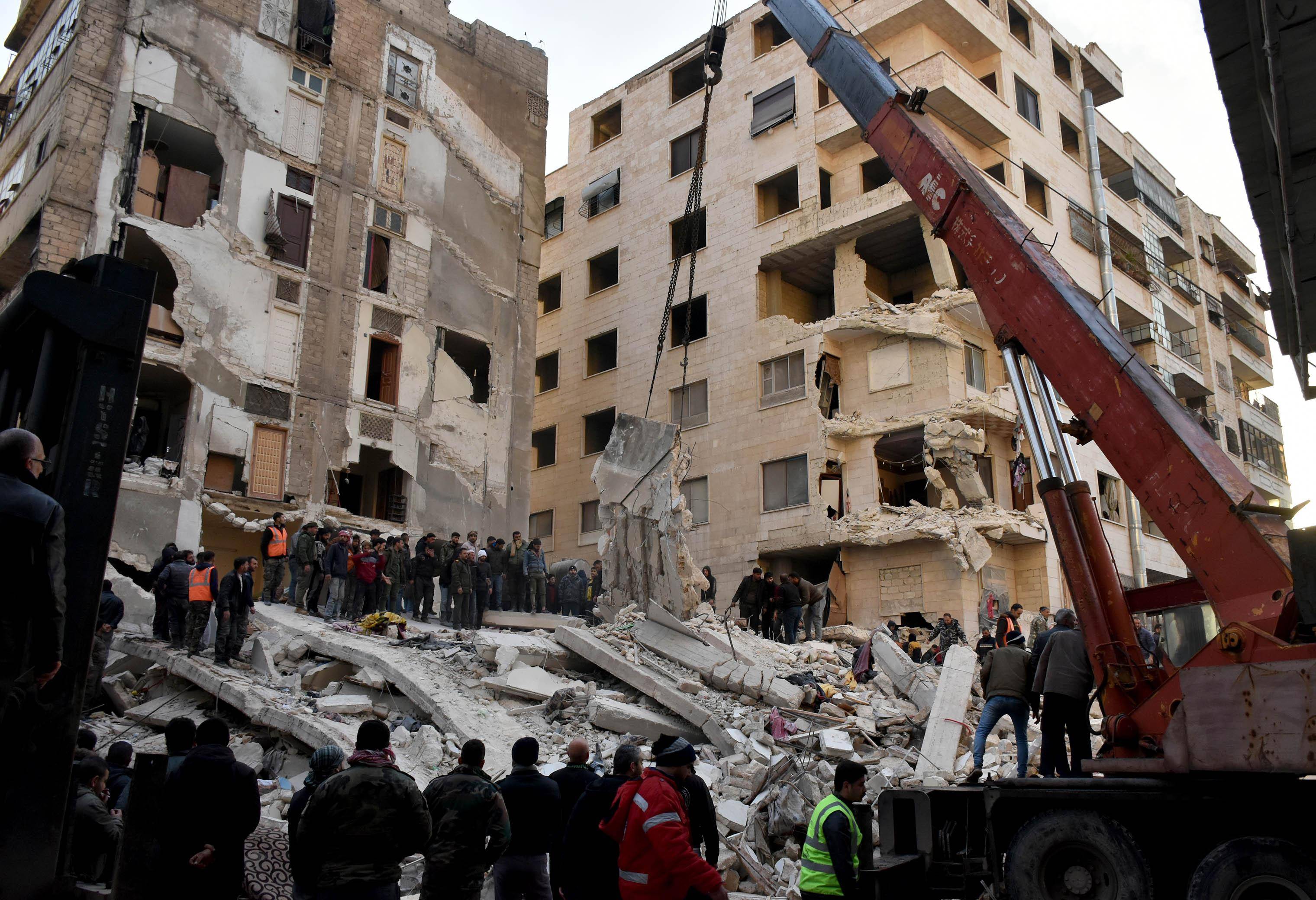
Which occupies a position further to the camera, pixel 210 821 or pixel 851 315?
pixel 851 315

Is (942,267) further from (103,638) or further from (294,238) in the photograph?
(103,638)

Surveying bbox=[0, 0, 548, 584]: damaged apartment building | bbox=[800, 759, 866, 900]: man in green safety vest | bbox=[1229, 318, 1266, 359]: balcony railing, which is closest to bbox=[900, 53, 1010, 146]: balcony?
bbox=[0, 0, 548, 584]: damaged apartment building

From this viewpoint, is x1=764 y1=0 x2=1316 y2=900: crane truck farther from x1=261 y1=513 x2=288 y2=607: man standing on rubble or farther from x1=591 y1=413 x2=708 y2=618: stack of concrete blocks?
x1=261 y1=513 x2=288 y2=607: man standing on rubble

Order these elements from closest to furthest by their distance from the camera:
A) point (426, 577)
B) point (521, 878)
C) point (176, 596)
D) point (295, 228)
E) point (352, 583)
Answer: point (521, 878) → point (176, 596) → point (352, 583) → point (426, 577) → point (295, 228)

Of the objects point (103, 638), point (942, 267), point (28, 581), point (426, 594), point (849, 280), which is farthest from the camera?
point (849, 280)

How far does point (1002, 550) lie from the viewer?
2627 cm

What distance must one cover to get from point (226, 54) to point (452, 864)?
25.3m

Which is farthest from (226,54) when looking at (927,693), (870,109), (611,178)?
(927,693)

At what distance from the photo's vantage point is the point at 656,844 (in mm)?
4047

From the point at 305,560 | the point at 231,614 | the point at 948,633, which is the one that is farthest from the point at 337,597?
the point at 948,633

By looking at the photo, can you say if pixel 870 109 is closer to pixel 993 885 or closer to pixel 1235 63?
pixel 1235 63

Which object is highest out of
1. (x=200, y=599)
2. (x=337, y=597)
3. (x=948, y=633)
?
(x=337, y=597)

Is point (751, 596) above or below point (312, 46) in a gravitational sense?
below

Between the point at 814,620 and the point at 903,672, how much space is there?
327 inches
